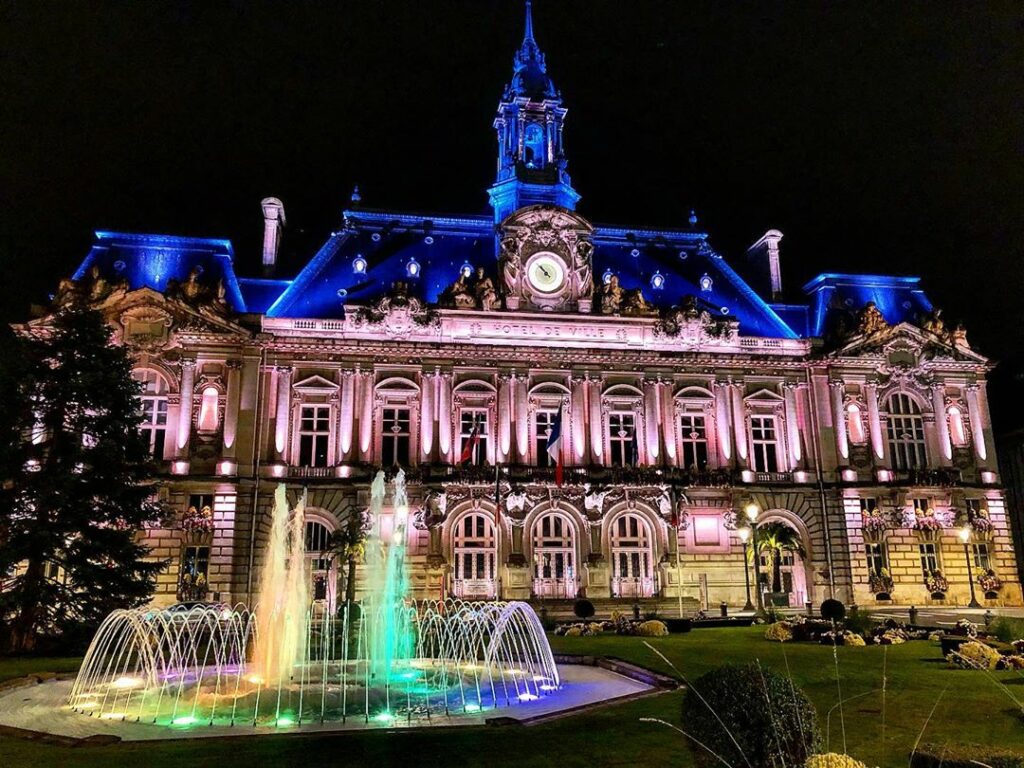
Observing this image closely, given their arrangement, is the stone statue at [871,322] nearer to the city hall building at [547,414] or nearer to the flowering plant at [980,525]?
the city hall building at [547,414]

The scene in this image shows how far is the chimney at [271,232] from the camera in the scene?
45.8 metres

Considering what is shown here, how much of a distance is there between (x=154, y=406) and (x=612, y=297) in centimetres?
2370

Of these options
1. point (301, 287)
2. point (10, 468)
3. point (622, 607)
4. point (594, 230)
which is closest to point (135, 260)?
point (301, 287)

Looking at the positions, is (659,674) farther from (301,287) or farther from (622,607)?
(301,287)

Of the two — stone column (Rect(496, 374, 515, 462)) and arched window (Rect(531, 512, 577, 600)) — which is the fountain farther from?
stone column (Rect(496, 374, 515, 462))

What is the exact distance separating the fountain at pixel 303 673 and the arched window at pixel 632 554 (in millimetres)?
15002

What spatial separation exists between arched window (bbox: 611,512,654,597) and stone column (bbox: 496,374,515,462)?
21.3 ft

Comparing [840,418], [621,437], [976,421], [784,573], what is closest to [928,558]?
[784,573]

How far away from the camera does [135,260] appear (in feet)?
142

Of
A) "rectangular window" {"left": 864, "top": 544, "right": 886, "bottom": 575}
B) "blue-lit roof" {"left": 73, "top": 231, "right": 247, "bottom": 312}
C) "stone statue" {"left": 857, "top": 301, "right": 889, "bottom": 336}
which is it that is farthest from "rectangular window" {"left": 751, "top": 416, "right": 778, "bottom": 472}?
"blue-lit roof" {"left": 73, "top": 231, "right": 247, "bottom": 312}

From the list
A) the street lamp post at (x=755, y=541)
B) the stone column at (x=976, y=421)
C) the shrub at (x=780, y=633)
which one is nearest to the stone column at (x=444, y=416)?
the street lamp post at (x=755, y=541)

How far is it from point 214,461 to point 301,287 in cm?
1023

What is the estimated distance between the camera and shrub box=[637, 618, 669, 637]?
2712 cm

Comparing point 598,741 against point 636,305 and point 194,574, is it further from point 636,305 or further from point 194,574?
point 636,305
